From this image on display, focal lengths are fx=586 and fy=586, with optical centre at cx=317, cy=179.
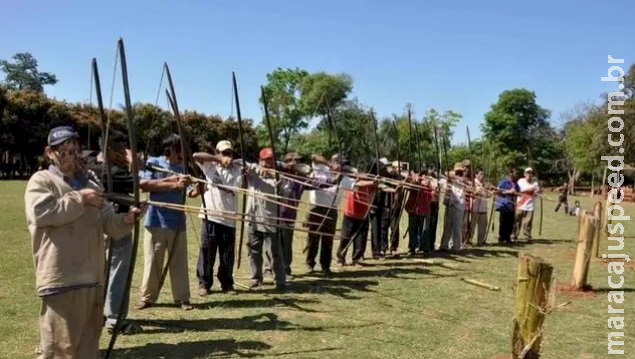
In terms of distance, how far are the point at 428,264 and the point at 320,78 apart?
35231mm

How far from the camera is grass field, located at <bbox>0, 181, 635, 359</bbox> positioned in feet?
17.6

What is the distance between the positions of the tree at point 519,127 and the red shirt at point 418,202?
54.2 meters

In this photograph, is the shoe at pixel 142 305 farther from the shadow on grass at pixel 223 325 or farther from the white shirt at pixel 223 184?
the white shirt at pixel 223 184

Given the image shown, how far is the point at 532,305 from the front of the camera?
4441mm

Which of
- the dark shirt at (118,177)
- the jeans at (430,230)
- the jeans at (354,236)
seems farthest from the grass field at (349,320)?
the jeans at (430,230)

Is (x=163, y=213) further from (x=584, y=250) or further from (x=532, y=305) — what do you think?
(x=584, y=250)

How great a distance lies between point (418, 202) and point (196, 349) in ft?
22.2

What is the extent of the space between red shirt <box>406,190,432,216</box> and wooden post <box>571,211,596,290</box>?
337cm

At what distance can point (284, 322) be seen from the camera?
6.20 metres

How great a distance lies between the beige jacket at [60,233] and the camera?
365cm

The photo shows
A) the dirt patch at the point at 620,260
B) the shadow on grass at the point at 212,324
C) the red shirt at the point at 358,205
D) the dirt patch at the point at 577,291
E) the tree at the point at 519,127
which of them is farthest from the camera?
the tree at the point at 519,127

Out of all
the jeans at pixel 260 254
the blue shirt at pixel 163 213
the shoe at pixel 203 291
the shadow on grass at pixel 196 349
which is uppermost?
the blue shirt at pixel 163 213

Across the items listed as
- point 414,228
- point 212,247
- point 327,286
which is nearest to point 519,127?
point 414,228

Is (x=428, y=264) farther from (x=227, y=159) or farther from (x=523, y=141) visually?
(x=523, y=141)
